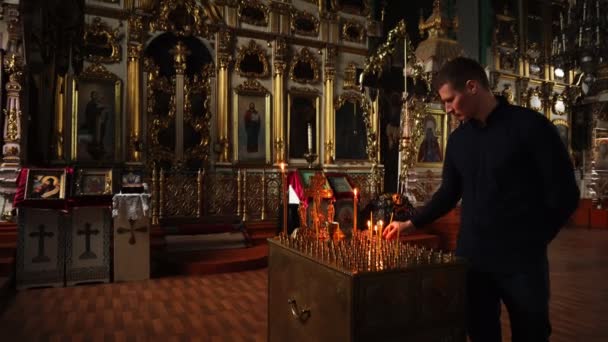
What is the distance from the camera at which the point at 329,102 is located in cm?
1012

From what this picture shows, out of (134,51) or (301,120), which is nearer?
(134,51)

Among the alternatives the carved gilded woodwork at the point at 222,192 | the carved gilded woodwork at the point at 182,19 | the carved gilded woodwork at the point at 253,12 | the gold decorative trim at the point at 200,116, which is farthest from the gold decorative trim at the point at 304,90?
the carved gilded woodwork at the point at 222,192

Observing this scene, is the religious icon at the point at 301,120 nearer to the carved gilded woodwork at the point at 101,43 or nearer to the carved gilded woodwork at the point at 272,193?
the carved gilded woodwork at the point at 272,193

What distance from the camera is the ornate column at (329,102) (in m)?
10.1

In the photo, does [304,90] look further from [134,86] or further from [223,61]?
[134,86]

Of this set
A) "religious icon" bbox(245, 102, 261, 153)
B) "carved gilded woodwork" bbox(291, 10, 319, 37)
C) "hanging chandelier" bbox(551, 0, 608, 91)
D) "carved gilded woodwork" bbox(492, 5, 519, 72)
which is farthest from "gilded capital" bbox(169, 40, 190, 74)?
"carved gilded woodwork" bbox(492, 5, 519, 72)

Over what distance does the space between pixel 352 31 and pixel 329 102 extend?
73.3 inches

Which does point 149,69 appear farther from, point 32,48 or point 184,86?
point 32,48

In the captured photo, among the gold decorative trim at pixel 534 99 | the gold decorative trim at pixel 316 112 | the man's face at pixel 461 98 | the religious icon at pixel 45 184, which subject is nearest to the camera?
the man's face at pixel 461 98

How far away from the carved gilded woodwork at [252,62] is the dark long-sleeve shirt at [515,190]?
7.86 metres

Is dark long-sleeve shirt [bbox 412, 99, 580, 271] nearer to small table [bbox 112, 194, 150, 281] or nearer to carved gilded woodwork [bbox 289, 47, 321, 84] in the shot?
small table [bbox 112, 194, 150, 281]

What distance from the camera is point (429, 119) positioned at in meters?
11.9

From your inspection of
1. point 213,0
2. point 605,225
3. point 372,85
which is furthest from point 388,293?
point 605,225

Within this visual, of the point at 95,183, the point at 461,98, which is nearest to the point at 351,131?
the point at 95,183
